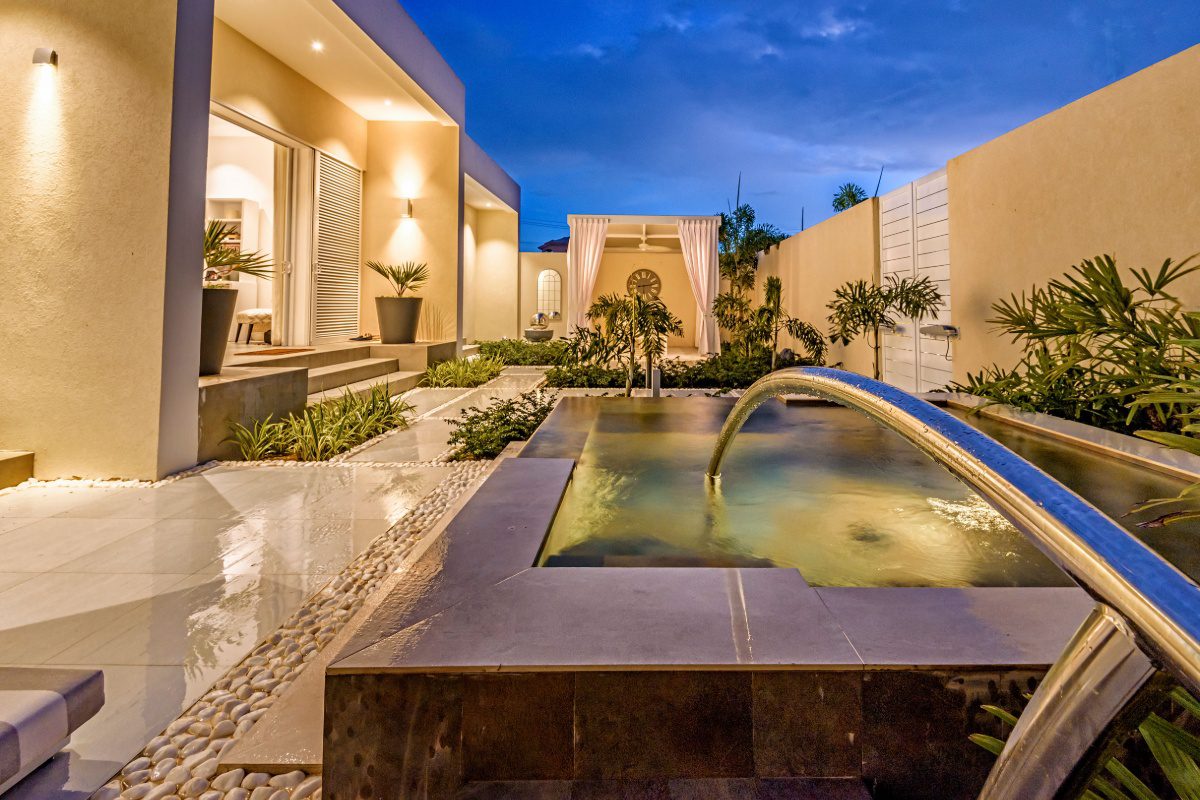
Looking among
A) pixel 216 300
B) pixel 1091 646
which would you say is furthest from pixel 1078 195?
pixel 216 300

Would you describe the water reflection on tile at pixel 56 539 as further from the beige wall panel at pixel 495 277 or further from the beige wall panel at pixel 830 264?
the beige wall panel at pixel 495 277

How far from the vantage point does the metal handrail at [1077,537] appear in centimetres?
36

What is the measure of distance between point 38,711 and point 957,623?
165 centimetres

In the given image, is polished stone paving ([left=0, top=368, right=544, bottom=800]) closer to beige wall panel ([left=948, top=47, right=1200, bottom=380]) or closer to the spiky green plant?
the spiky green plant

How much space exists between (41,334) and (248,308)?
5.95m

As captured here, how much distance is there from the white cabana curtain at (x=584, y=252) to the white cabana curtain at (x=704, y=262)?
1628 millimetres

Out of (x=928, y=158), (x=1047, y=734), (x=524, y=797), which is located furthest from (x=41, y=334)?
(x=928, y=158)

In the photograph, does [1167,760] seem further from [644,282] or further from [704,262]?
[644,282]

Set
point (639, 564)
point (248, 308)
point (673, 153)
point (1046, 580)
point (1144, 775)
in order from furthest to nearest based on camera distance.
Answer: point (673, 153) < point (248, 308) < point (639, 564) < point (1046, 580) < point (1144, 775)

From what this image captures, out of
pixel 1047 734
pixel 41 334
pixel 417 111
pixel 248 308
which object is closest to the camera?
pixel 1047 734

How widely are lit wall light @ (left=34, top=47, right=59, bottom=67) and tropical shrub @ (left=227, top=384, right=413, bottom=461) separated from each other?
2100mm

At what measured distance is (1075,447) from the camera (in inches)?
107

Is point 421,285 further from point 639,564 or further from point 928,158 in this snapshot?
point 928,158

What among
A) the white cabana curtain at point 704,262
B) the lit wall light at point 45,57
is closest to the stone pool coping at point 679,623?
the lit wall light at point 45,57
